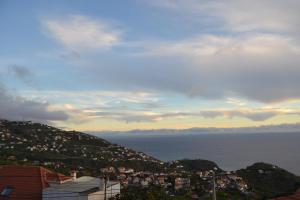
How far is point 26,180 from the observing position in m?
26.0

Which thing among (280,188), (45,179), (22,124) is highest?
(22,124)

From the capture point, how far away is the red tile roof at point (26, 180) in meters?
24.9

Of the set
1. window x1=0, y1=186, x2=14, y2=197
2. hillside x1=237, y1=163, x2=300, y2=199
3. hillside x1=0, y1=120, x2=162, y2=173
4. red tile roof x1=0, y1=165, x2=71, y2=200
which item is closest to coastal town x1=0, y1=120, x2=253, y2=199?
hillside x1=0, y1=120, x2=162, y2=173

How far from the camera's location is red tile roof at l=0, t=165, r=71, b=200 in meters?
24.9

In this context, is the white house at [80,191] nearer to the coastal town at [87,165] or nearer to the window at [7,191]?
the coastal town at [87,165]

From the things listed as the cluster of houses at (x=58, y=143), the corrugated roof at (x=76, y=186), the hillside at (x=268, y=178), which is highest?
the cluster of houses at (x=58, y=143)

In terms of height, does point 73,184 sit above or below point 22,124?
below

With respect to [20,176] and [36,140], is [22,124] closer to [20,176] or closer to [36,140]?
[36,140]

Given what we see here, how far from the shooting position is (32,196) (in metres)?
24.7

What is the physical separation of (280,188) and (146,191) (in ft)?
117

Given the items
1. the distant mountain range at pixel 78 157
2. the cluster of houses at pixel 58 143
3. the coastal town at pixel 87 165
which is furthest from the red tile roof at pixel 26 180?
the cluster of houses at pixel 58 143

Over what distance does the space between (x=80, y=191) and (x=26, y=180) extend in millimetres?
4821

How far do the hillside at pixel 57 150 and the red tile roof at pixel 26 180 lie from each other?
22.1 m

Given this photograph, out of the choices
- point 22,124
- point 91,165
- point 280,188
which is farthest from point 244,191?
point 22,124
